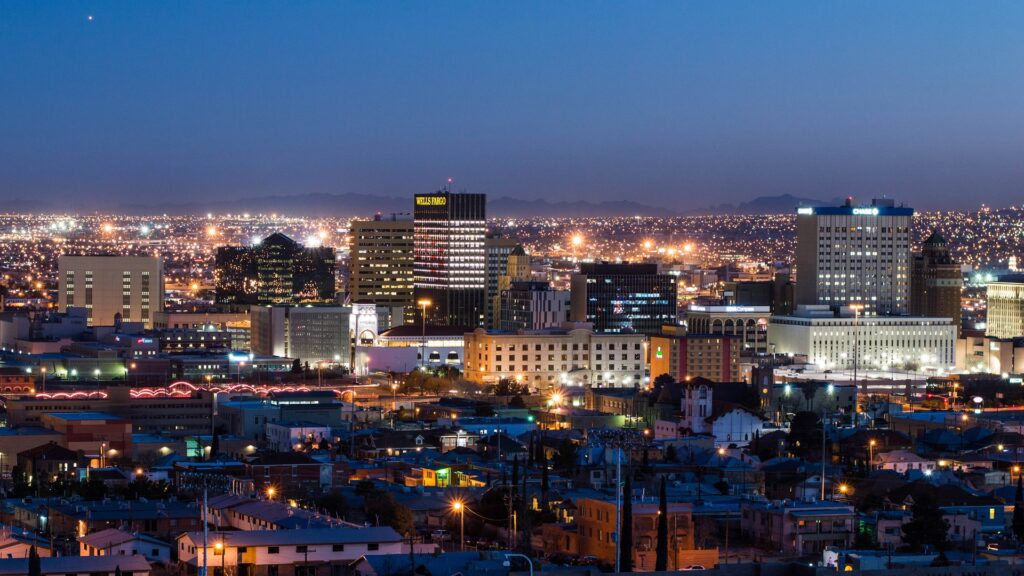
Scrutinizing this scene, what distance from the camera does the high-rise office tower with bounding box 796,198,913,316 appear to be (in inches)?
5044

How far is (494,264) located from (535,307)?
15.4 metres

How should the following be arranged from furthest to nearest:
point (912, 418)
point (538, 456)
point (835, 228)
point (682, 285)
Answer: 1. point (682, 285)
2. point (835, 228)
3. point (912, 418)
4. point (538, 456)

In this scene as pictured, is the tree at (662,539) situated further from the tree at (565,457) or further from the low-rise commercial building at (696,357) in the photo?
the low-rise commercial building at (696,357)

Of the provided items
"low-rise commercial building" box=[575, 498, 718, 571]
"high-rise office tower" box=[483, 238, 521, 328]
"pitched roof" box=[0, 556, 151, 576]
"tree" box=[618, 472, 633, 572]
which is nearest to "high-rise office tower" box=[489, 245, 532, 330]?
"high-rise office tower" box=[483, 238, 521, 328]

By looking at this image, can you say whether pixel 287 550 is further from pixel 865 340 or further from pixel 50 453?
pixel 865 340

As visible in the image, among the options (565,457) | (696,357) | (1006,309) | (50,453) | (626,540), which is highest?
(1006,309)

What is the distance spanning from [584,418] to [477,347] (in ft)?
80.2

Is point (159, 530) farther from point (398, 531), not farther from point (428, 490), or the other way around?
point (428, 490)

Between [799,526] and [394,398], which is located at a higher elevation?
[799,526]

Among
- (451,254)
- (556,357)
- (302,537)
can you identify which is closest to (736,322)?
(556,357)

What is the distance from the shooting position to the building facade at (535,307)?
114938 millimetres

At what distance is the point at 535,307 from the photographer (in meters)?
116

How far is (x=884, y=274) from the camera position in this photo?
12950 cm

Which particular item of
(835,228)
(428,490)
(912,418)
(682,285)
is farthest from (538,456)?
(682,285)
